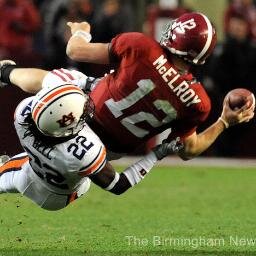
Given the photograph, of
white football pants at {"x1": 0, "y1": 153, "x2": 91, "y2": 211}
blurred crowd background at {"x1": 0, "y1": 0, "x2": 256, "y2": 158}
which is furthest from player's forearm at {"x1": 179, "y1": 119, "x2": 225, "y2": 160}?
blurred crowd background at {"x1": 0, "y1": 0, "x2": 256, "y2": 158}

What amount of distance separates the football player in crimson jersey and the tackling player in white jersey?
0.28 metres

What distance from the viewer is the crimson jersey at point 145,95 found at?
9.05 metres

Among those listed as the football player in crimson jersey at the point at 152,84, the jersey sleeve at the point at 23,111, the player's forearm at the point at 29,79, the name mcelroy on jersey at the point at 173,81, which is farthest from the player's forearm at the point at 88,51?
the jersey sleeve at the point at 23,111

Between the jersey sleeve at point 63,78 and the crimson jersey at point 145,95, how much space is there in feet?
0.90

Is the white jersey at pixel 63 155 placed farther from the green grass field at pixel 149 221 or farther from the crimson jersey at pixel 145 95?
the green grass field at pixel 149 221

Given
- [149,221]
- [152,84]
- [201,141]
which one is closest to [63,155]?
[152,84]

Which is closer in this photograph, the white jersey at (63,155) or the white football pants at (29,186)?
the white jersey at (63,155)

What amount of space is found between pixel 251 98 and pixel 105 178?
A: 1.46 metres

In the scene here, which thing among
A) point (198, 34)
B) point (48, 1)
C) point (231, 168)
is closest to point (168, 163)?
point (231, 168)

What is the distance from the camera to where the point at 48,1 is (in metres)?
18.9

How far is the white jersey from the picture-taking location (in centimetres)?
859

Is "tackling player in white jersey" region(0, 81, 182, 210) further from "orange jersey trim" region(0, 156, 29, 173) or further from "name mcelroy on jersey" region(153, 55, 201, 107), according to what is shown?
"name mcelroy on jersey" region(153, 55, 201, 107)

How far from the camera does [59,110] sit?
8.39 metres

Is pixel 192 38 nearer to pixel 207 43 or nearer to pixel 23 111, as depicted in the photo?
pixel 207 43
